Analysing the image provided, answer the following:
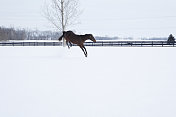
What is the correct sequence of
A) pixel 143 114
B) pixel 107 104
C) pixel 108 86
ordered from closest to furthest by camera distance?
pixel 143 114
pixel 107 104
pixel 108 86

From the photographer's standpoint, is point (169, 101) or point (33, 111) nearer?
point (33, 111)

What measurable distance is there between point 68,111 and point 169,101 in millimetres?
1664

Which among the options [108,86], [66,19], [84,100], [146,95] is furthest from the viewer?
[66,19]

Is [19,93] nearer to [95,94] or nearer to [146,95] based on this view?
[95,94]

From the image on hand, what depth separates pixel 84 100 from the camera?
2.99 meters

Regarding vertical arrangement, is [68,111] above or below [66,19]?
below

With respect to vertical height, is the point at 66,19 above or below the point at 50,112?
above

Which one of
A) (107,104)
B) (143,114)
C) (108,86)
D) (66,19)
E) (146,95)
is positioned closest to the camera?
(143,114)

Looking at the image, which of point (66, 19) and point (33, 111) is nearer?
point (33, 111)

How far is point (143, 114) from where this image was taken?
2.42 meters

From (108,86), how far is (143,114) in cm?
148

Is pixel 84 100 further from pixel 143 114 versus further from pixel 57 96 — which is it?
pixel 143 114

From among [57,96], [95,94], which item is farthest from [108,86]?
[57,96]

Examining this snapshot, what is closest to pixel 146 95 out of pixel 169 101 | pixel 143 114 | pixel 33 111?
pixel 169 101
